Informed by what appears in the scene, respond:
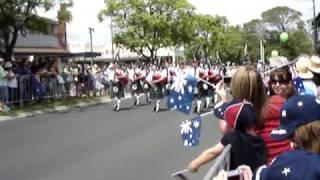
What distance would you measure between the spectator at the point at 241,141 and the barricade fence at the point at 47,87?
18695mm

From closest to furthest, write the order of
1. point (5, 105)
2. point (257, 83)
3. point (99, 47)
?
point (257, 83)
point (5, 105)
point (99, 47)

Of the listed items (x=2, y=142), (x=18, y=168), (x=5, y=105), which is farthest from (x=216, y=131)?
(x=5, y=105)

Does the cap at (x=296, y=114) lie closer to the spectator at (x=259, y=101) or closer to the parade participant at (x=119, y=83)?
the spectator at (x=259, y=101)

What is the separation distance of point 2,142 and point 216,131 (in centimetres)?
490

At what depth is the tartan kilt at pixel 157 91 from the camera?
24.2 meters

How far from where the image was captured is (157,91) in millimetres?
24438

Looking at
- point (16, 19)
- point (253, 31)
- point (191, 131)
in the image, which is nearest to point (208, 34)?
point (253, 31)

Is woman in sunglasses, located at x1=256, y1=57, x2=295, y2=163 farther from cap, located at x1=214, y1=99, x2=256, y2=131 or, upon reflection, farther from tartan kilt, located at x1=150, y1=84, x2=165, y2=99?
tartan kilt, located at x1=150, y1=84, x2=165, y2=99

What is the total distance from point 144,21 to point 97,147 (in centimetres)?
4564

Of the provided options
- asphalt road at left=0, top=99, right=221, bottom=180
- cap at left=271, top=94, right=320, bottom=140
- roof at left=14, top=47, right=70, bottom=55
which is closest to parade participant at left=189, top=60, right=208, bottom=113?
asphalt road at left=0, top=99, right=221, bottom=180

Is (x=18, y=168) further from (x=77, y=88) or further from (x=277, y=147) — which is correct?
(x=77, y=88)

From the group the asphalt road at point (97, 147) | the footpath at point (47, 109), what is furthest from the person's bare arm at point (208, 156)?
the footpath at point (47, 109)

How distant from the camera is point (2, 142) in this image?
48.9ft

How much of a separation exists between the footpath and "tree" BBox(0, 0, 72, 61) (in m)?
3.72
